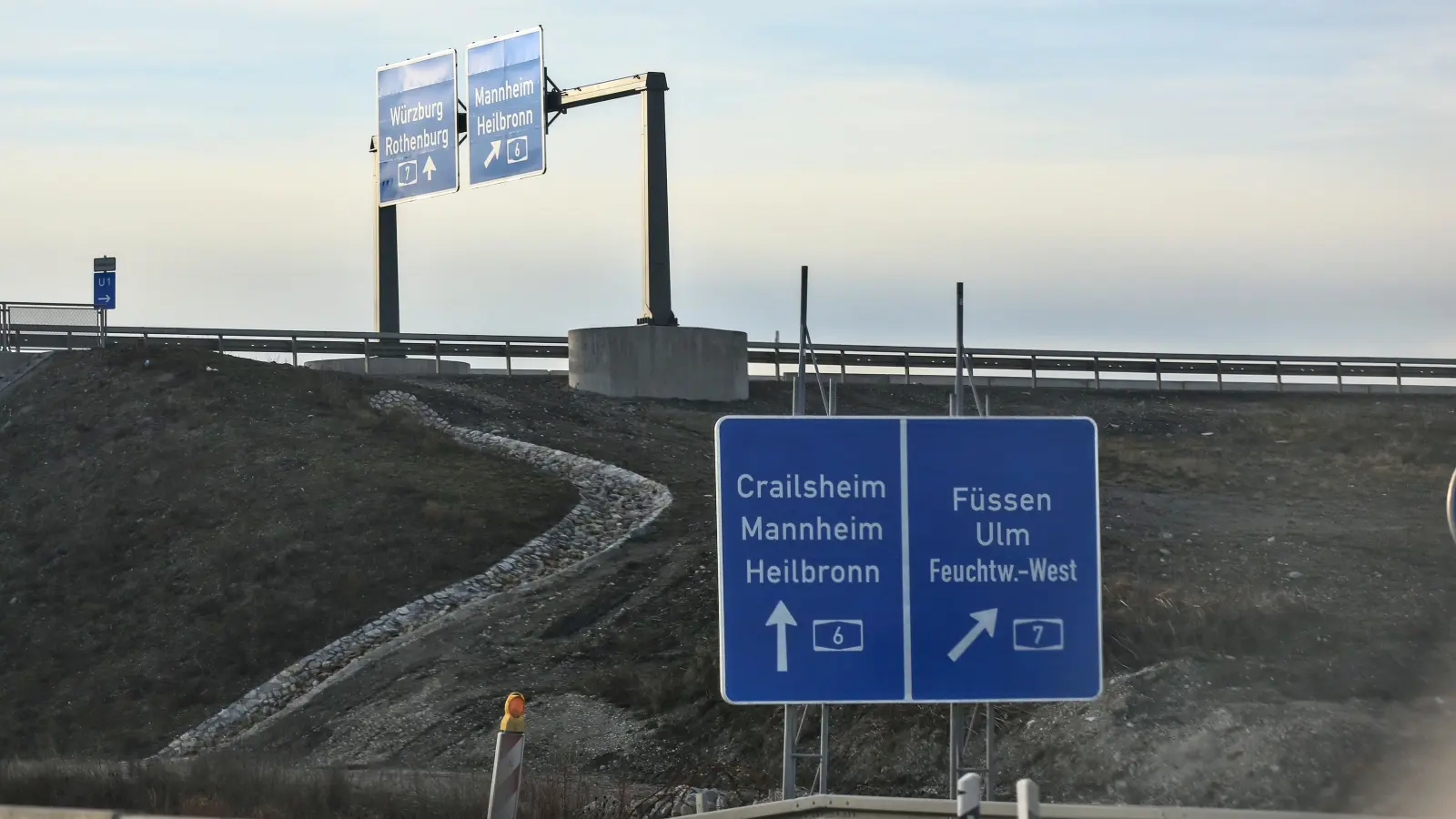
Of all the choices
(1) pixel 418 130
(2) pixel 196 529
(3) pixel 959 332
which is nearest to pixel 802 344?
(3) pixel 959 332

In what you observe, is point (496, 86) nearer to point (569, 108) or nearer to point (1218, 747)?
point (569, 108)

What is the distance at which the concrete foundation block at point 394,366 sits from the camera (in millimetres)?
38469

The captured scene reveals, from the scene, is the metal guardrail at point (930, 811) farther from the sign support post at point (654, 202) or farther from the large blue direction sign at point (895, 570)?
the sign support post at point (654, 202)

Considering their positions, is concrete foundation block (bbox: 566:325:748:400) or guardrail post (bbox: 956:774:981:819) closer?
guardrail post (bbox: 956:774:981:819)

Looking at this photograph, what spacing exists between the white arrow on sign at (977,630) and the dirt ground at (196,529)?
13.2 metres

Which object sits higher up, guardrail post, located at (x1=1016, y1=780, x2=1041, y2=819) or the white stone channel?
guardrail post, located at (x1=1016, y1=780, x2=1041, y2=819)

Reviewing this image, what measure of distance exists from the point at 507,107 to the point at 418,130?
9.54 ft

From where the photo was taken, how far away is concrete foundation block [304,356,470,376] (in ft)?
126

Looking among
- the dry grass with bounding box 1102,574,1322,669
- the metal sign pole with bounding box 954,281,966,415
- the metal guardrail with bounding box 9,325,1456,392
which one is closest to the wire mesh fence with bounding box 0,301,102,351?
the metal guardrail with bounding box 9,325,1456,392

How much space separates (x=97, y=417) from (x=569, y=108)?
12.5 m

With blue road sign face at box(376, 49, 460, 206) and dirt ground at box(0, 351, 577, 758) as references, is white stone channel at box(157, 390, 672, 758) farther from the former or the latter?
blue road sign face at box(376, 49, 460, 206)

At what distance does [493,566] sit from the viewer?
2559 centimetres

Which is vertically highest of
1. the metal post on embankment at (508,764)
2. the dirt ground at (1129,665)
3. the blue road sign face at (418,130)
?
the blue road sign face at (418,130)

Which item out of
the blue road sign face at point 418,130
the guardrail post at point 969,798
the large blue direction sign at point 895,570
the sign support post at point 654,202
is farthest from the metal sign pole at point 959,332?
the blue road sign face at point 418,130
